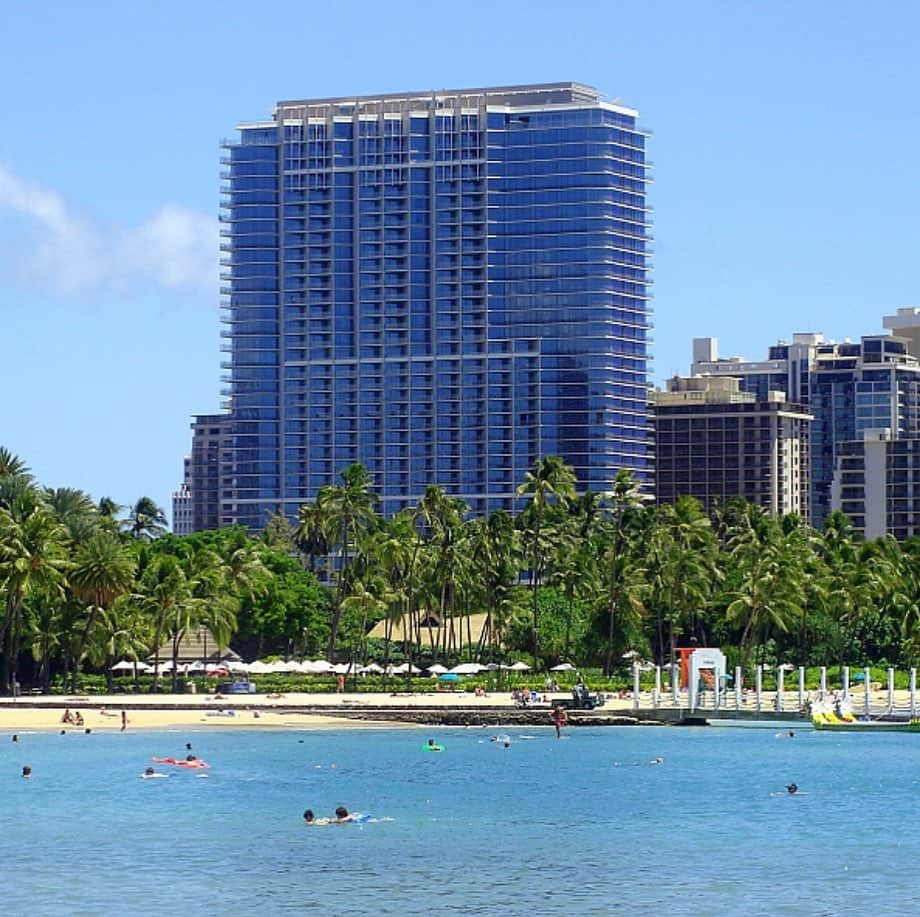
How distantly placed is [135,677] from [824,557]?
197 ft

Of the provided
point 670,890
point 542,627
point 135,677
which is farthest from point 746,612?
point 670,890

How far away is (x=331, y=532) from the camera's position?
586ft

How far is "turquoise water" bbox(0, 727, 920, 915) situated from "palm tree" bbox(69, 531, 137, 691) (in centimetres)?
1738

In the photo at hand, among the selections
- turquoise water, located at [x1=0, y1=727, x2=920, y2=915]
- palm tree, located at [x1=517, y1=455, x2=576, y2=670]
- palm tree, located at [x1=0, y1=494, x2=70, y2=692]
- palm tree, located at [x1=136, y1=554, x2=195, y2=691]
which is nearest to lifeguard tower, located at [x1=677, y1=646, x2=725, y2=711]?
turquoise water, located at [x1=0, y1=727, x2=920, y2=915]

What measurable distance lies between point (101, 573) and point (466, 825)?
63561mm

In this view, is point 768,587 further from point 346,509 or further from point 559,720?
point 346,509

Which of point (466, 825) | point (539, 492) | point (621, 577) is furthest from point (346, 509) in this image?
point (466, 825)

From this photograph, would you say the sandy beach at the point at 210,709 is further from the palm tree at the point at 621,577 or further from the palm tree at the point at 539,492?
the palm tree at the point at 539,492

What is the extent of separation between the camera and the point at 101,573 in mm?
142000

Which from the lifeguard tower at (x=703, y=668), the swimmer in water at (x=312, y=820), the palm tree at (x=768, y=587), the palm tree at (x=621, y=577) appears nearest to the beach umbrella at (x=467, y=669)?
the palm tree at (x=621, y=577)

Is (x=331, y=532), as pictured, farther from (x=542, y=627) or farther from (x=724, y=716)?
(x=724, y=716)

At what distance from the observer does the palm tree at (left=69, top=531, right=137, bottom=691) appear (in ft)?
465

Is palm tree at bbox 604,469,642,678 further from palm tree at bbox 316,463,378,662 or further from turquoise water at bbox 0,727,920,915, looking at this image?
turquoise water at bbox 0,727,920,915

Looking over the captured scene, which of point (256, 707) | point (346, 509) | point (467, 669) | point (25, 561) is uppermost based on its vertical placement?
point (346, 509)
